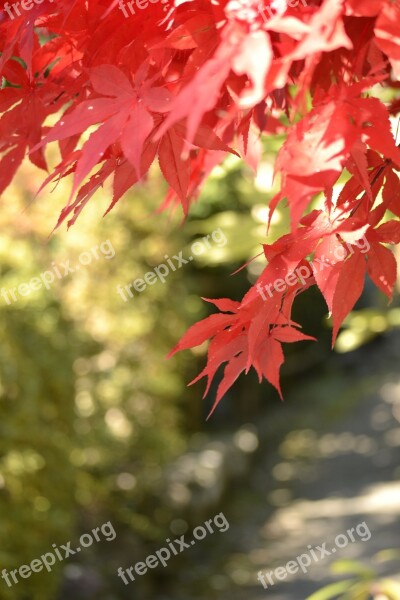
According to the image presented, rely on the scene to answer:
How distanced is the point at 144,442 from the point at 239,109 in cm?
456

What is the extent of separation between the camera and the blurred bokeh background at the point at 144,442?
385 centimetres

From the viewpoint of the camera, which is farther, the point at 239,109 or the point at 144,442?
the point at 144,442

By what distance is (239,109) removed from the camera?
90 centimetres

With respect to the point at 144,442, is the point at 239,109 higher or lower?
higher

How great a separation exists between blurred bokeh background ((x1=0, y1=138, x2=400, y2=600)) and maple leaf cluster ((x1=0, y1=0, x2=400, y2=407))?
1.27 metres

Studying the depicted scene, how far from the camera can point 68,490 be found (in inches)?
164

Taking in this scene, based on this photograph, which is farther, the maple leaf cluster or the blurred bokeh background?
the blurred bokeh background

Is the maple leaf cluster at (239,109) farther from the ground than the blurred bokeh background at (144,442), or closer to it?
farther from the ground

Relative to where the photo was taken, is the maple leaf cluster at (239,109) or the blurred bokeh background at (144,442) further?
the blurred bokeh background at (144,442)

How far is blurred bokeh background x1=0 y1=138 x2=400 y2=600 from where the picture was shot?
12.6 feet

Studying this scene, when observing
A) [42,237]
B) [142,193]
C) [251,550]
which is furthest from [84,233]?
[251,550]

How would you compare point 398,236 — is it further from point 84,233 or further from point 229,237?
point 84,233

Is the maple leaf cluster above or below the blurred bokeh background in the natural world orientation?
above

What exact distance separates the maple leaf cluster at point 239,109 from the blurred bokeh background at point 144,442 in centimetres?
127
